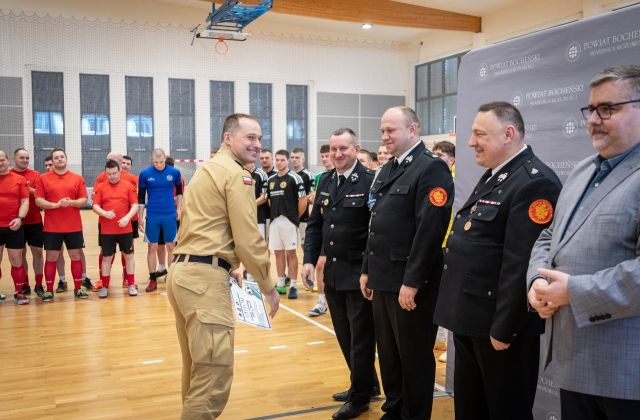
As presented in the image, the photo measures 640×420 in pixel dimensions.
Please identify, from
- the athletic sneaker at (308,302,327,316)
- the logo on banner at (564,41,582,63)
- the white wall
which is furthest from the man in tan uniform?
the white wall

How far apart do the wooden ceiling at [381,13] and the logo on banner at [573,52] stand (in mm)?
11244

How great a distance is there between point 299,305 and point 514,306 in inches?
186

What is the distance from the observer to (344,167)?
12.7ft

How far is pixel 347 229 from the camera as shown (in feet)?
12.2

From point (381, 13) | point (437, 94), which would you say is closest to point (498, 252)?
point (381, 13)

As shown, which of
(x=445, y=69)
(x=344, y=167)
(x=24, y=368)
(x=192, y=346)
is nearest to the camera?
(x=192, y=346)

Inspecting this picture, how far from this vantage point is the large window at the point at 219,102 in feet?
54.7

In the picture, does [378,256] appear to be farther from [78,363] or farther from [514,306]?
[78,363]

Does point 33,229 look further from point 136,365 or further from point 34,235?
point 136,365

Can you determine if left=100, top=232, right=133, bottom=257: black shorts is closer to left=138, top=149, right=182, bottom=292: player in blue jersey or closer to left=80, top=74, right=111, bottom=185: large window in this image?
left=138, top=149, right=182, bottom=292: player in blue jersey

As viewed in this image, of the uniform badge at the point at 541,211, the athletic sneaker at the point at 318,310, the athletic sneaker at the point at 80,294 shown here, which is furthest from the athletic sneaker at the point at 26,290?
the uniform badge at the point at 541,211

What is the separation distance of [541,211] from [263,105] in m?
15.5

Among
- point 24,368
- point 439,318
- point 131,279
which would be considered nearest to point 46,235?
point 131,279

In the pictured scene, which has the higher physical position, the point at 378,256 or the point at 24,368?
the point at 378,256
